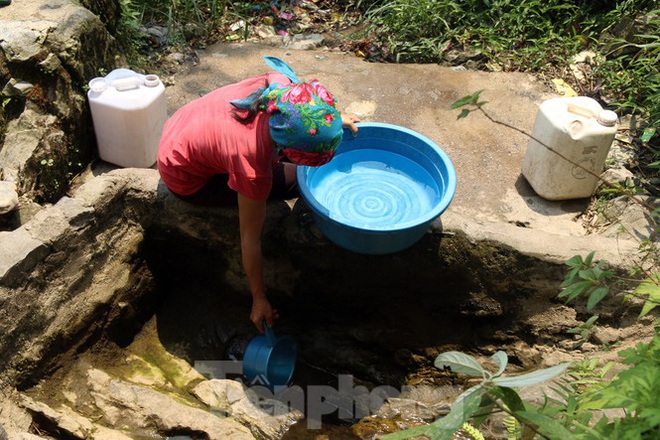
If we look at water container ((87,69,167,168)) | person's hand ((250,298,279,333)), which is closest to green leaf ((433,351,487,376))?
person's hand ((250,298,279,333))

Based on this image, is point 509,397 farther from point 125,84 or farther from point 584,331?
point 125,84

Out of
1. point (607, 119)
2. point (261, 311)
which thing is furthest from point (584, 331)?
point (261, 311)

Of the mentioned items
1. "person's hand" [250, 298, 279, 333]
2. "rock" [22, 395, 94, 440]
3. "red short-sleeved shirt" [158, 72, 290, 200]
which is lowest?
"rock" [22, 395, 94, 440]

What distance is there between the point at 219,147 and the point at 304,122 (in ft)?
1.54

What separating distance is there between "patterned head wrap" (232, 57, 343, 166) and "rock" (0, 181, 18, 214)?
4.25ft

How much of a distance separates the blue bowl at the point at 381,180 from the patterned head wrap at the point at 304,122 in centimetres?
41

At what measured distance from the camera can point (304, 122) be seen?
2436mm

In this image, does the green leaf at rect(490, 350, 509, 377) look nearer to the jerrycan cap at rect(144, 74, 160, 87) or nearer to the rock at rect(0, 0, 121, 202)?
the rock at rect(0, 0, 121, 202)

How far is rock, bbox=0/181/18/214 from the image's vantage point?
3.00m

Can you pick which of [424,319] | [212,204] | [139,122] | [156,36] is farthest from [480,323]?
[156,36]

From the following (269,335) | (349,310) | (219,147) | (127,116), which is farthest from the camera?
(127,116)

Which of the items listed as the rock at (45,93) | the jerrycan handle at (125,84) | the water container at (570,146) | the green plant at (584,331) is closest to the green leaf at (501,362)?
the green plant at (584,331)

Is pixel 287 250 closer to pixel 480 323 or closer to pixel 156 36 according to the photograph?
pixel 480 323

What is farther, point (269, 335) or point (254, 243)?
point (269, 335)
